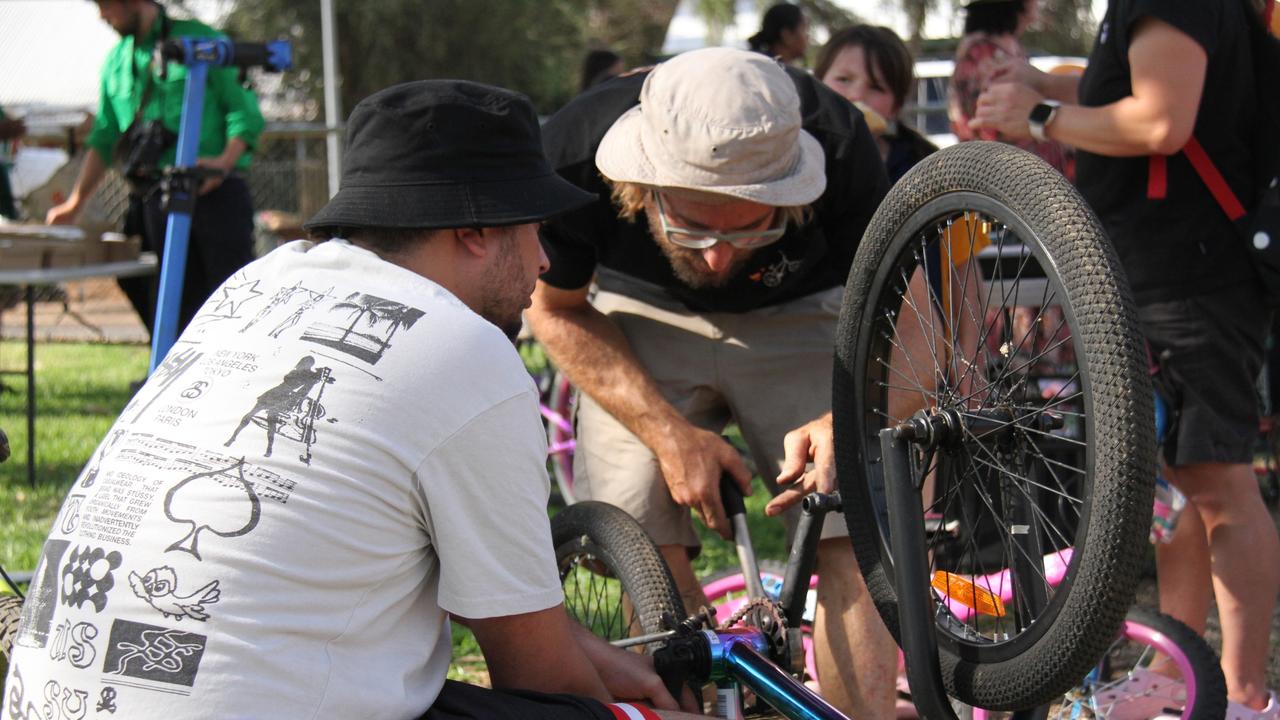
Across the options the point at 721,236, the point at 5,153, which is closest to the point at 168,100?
the point at 721,236

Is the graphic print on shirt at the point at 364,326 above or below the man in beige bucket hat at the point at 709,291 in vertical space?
above

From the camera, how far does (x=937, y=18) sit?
24.7 m

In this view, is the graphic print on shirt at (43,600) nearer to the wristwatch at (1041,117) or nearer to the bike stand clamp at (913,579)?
the bike stand clamp at (913,579)

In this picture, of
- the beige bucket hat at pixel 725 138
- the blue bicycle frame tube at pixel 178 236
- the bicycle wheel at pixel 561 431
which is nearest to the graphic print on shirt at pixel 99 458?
the beige bucket hat at pixel 725 138

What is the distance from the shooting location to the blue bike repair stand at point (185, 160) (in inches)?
180

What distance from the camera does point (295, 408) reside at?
5.36 feet

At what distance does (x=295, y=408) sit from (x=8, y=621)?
2.49 feet

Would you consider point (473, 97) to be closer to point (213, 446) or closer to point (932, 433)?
point (213, 446)

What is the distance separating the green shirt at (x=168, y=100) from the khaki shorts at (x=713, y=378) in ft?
10.5

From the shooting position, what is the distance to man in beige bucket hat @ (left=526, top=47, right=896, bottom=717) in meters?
2.54

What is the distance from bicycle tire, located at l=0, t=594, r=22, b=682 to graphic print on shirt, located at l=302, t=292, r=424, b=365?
0.69 metres

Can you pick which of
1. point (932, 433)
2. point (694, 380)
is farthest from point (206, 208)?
point (932, 433)

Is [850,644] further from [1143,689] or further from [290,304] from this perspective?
[290,304]

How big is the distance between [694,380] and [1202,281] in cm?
119
